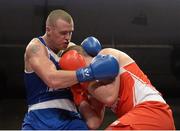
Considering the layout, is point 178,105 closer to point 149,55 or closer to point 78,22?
point 149,55

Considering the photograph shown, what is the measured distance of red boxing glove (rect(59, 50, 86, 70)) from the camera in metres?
1.93

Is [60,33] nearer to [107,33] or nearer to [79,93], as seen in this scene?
[79,93]

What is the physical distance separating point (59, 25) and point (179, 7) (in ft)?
13.1

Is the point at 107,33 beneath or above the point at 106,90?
beneath

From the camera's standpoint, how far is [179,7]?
5.77m

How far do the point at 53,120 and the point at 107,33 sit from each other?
378cm

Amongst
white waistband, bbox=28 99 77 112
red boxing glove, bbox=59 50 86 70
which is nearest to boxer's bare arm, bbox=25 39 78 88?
red boxing glove, bbox=59 50 86 70

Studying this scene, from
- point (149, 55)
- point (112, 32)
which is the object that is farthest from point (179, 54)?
point (112, 32)

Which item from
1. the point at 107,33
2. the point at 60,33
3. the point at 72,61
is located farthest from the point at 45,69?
the point at 107,33

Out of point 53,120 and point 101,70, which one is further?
point 53,120

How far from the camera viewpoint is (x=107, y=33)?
574 centimetres

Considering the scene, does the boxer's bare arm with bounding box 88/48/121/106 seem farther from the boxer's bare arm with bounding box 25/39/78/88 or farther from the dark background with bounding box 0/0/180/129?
the dark background with bounding box 0/0/180/129

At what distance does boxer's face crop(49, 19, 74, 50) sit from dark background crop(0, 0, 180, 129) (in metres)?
3.24

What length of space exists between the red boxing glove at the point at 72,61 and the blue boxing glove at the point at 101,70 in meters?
0.07
